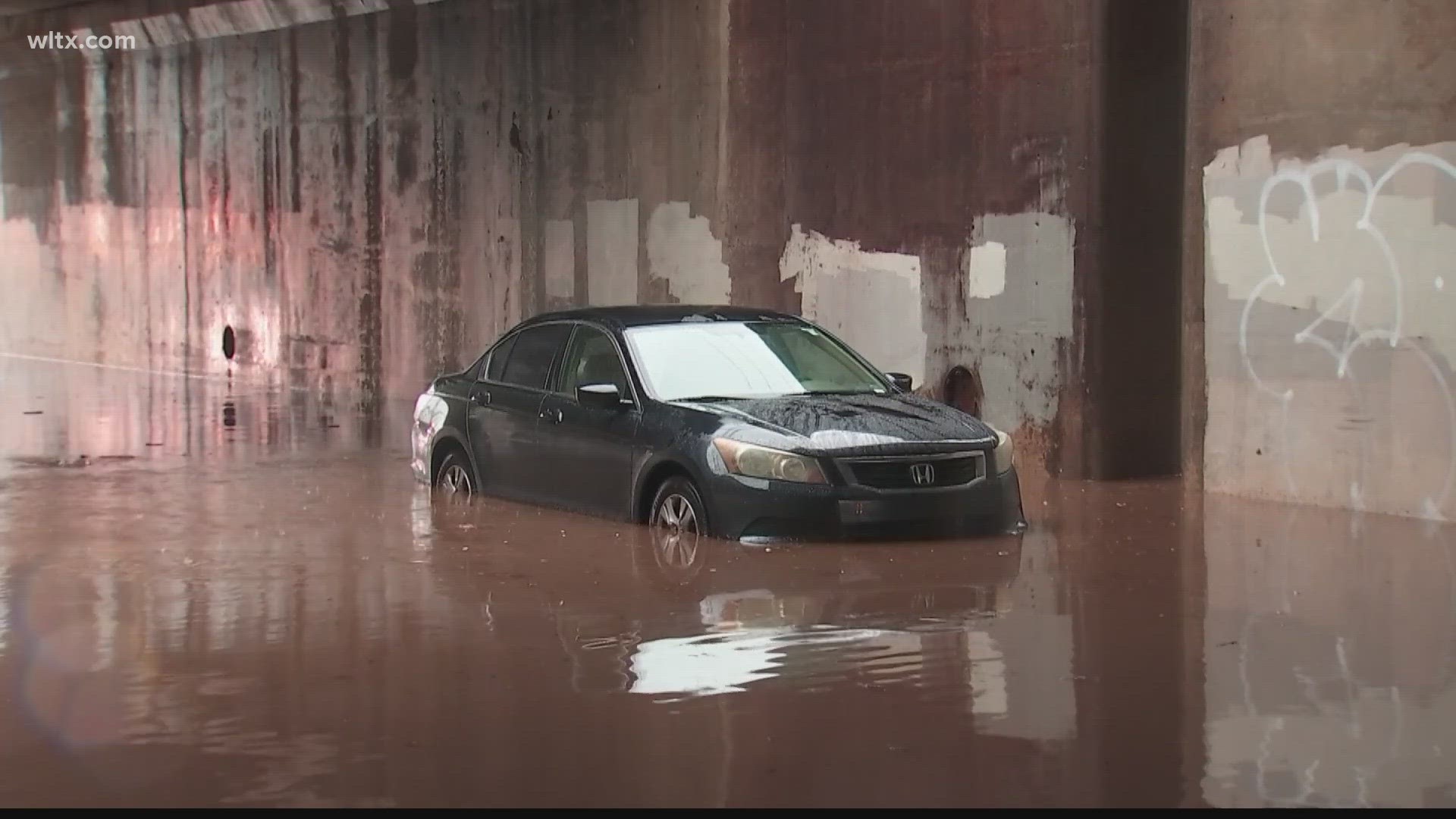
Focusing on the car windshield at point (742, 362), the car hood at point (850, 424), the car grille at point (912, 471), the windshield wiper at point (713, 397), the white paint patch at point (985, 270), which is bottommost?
the car grille at point (912, 471)

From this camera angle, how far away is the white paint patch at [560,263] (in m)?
21.0

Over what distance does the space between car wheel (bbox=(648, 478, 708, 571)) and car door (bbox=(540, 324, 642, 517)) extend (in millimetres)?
272

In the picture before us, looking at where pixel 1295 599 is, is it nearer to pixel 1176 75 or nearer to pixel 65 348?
pixel 1176 75

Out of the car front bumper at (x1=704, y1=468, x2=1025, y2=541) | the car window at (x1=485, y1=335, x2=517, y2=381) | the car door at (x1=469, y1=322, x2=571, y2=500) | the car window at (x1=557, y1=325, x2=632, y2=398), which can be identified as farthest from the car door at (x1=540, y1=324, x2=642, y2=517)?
the car front bumper at (x1=704, y1=468, x2=1025, y2=541)

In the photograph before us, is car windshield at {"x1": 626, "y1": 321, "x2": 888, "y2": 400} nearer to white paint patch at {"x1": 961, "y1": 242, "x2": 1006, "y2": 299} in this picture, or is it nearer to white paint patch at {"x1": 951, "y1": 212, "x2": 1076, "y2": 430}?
white paint patch at {"x1": 951, "y1": 212, "x2": 1076, "y2": 430}

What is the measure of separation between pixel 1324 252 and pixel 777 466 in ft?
14.7

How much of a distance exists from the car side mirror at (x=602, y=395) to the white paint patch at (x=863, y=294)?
5.15 metres

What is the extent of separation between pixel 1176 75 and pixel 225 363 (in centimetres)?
1529

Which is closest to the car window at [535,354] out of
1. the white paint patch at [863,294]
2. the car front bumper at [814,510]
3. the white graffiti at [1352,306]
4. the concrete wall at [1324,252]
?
the car front bumper at [814,510]

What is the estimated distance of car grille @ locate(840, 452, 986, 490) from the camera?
1120cm

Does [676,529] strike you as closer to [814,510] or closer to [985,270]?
[814,510]

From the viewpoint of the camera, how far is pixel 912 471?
11.3m

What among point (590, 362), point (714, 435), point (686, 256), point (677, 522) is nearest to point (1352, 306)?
point (714, 435)

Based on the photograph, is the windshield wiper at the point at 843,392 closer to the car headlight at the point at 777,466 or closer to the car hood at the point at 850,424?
the car hood at the point at 850,424
